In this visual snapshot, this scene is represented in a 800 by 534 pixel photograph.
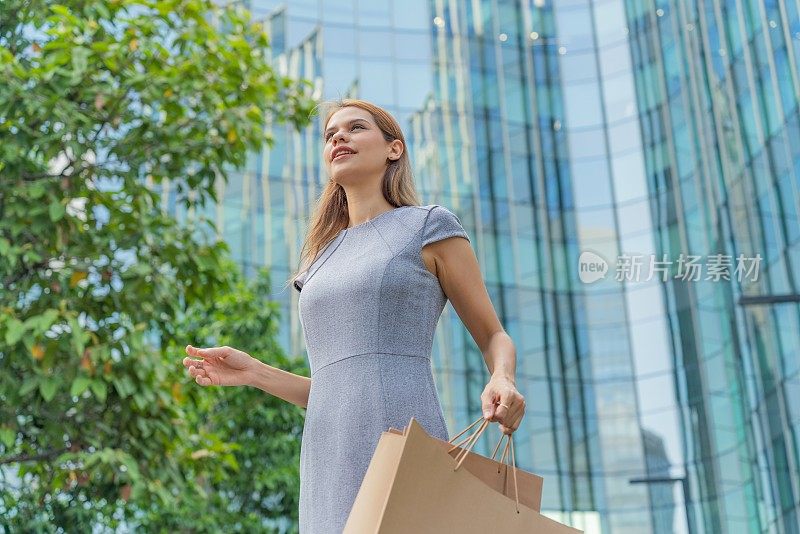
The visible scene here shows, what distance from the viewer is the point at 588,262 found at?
18531 mm

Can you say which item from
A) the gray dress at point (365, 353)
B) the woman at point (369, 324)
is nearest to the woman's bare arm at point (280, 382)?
the woman at point (369, 324)

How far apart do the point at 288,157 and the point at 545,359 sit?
574 cm

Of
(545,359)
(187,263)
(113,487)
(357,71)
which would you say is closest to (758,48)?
(187,263)

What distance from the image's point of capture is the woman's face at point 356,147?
1.86m

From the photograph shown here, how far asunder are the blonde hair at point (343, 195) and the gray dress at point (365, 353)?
0.10m

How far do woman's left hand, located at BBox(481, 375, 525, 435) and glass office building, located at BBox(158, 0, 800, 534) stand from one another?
1256 centimetres

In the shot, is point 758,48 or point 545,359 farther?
point 545,359

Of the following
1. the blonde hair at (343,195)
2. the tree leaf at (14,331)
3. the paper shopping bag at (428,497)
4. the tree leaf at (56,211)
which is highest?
the tree leaf at (56,211)

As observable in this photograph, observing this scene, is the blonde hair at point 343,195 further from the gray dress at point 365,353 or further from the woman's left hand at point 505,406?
the woman's left hand at point 505,406

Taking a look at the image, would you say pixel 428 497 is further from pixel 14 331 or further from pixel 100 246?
pixel 100 246

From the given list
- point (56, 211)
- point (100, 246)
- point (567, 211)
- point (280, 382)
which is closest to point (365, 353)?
point (280, 382)

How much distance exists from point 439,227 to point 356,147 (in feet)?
0.72

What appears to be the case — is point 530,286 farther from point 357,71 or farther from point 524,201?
point 357,71

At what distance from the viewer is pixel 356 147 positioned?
1863 mm
